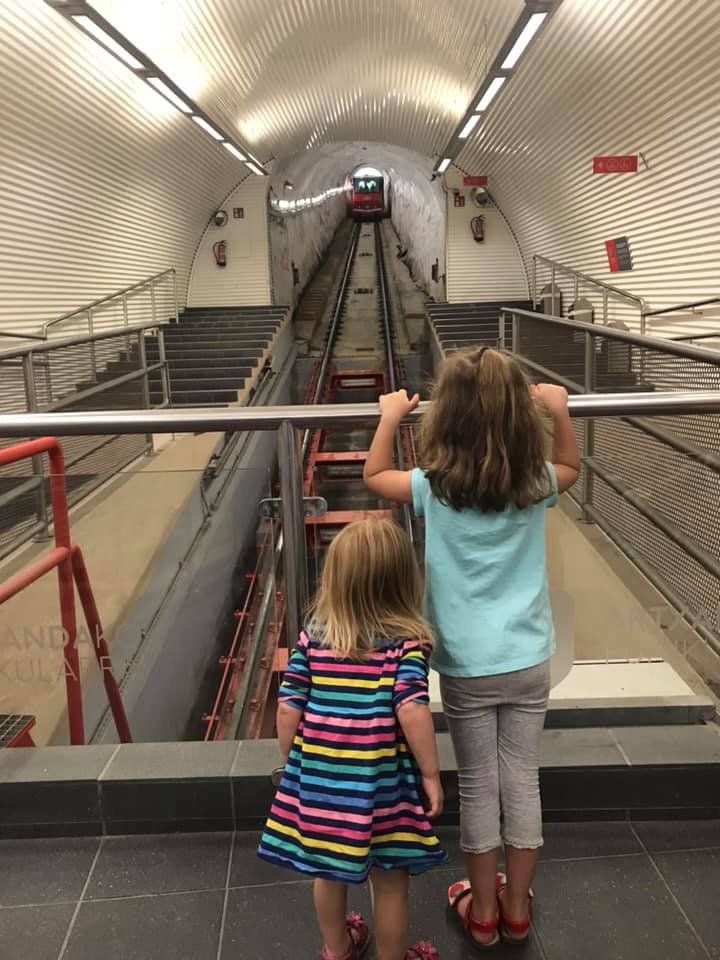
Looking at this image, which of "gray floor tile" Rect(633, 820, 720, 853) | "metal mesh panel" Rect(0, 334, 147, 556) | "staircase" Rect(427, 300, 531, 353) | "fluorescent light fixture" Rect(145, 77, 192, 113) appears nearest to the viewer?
"gray floor tile" Rect(633, 820, 720, 853)

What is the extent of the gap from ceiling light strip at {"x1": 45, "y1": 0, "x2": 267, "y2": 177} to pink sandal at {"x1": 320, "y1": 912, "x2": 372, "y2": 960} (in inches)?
240

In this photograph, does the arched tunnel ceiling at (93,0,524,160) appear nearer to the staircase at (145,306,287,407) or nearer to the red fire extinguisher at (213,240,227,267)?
the red fire extinguisher at (213,240,227,267)

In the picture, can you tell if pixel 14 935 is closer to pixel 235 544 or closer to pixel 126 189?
pixel 235 544

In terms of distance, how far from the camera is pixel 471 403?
1.56 m

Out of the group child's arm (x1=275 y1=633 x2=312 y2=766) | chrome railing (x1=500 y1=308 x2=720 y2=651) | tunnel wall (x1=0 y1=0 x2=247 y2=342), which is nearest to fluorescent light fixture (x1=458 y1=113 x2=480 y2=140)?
tunnel wall (x1=0 y1=0 x2=247 y2=342)

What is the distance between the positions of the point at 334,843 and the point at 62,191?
873 cm

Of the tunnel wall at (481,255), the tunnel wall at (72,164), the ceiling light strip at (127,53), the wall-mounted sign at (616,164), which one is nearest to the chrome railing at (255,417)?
the ceiling light strip at (127,53)

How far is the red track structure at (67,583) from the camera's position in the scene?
7.85 ft

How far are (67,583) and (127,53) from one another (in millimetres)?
5972

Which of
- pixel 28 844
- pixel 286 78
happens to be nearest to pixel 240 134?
pixel 286 78

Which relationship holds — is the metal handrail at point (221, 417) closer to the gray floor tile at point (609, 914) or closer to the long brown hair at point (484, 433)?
the long brown hair at point (484, 433)

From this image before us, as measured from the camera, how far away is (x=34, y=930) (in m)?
1.86

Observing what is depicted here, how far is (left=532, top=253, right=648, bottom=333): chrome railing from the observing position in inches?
350

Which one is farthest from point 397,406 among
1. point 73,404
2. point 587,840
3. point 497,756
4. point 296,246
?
point 296,246
